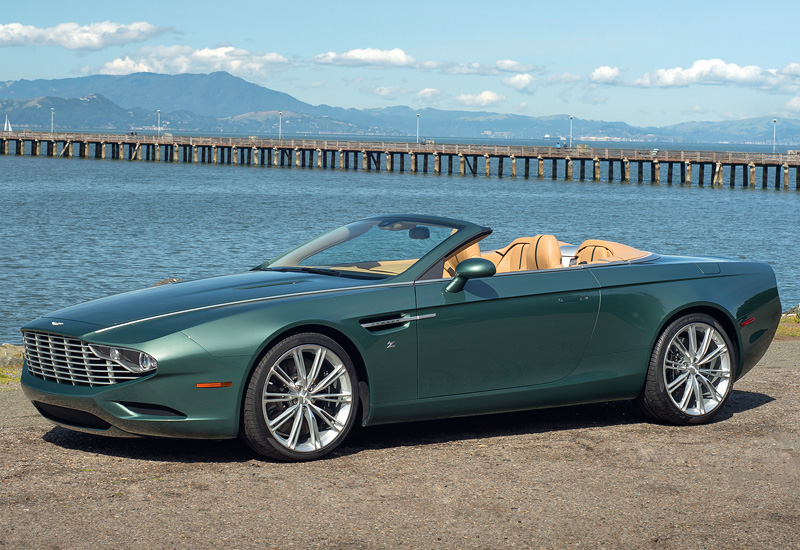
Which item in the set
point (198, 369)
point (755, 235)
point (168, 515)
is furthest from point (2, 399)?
point (755, 235)

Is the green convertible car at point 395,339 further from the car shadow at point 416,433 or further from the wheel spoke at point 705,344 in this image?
the car shadow at point 416,433

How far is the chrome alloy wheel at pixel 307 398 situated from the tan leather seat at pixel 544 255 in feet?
5.34

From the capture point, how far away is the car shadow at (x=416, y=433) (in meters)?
5.77

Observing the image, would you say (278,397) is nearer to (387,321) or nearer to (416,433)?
(387,321)

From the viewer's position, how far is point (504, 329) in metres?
6.11

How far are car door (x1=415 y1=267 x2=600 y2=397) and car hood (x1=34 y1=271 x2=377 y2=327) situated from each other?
514 mm

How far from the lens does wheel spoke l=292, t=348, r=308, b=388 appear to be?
5535 millimetres

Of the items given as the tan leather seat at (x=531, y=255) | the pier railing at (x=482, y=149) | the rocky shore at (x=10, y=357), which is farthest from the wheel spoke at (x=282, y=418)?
the pier railing at (x=482, y=149)

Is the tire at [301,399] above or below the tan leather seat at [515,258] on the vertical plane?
below

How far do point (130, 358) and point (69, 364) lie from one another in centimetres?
41

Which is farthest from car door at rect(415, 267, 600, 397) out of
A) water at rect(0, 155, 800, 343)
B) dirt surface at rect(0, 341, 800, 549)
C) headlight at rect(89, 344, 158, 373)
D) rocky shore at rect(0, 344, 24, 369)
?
water at rect(0, 155, 800, 343)

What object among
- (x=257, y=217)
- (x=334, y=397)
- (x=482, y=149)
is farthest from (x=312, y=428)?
(x=482, y=149)

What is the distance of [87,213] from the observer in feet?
158

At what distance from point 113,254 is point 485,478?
2870 cm
